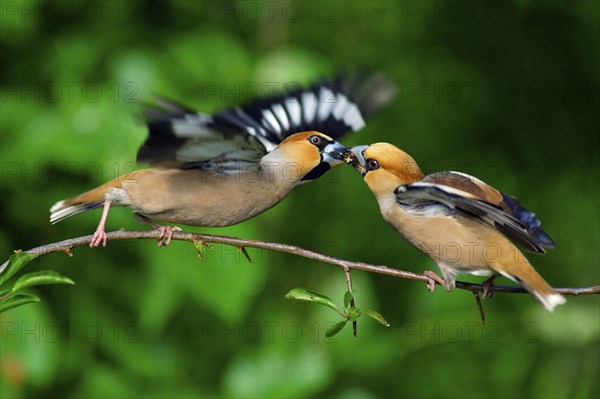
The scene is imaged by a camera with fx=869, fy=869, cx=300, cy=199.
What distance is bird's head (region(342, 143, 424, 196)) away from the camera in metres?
3.76

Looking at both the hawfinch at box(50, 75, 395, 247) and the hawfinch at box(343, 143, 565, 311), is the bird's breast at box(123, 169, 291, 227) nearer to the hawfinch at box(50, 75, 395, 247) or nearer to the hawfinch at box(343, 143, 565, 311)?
the hawfinch at box(50, 75, 395, 247)

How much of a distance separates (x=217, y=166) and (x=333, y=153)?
21.6 inches

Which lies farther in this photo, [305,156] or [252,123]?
[252,123]

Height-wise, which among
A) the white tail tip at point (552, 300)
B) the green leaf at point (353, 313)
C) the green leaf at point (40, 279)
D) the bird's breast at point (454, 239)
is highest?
the bird's breast at point (454, 239)

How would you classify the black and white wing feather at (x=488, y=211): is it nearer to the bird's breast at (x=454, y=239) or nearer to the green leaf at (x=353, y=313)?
the bird's breast at (x=454, y=239)

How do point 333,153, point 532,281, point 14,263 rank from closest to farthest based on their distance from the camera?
point 14,263 → point 532,281 → point 333,153

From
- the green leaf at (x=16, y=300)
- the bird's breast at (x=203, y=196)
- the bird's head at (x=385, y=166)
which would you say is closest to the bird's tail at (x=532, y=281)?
the bird's head at (x=385, y=166)

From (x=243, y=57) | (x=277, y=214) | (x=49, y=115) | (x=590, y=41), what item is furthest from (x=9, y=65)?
(x=590, y=41)

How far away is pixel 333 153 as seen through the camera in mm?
3926

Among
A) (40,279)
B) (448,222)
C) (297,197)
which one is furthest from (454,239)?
(297,197)

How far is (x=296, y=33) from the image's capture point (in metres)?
6.52

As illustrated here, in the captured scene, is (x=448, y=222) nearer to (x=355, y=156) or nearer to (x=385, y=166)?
(x=385, y=166)

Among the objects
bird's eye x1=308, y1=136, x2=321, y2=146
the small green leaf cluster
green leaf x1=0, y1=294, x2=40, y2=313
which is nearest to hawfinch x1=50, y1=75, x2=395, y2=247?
bird's eye x1=308, y1=136, x2=321, y2=146

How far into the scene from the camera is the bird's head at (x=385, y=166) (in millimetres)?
3760
